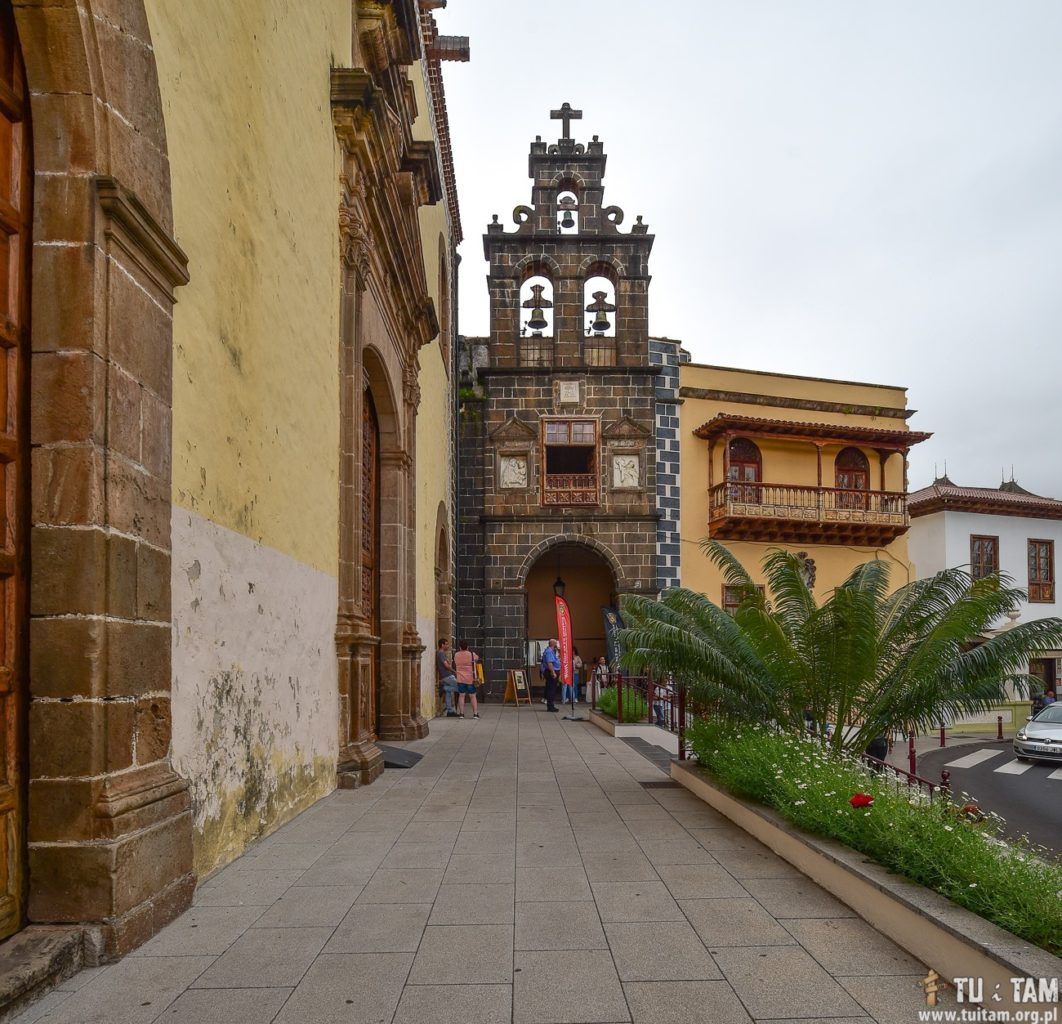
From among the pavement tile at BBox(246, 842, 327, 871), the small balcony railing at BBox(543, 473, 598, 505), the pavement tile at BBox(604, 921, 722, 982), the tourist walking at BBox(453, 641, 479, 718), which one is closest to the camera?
the pavement tile at BBox(604, 921, 722, 982)

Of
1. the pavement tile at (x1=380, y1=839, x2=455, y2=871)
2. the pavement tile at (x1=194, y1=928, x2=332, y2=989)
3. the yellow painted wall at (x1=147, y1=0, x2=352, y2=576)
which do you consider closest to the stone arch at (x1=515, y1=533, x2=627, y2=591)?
the yellow painted wall at (x1=147, y1=0, x2=352, y2=576)

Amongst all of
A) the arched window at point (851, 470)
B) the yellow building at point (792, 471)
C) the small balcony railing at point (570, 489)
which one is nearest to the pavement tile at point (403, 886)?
the small balcony railing at point (570, 489)

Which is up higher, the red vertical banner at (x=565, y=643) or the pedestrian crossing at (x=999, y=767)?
the red vertical banner at (x=565, y=643)

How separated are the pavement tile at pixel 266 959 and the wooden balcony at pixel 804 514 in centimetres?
1976

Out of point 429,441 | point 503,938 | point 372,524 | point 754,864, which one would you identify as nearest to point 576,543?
point 429,441

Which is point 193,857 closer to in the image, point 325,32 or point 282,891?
point 282,891

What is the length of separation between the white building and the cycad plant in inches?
914

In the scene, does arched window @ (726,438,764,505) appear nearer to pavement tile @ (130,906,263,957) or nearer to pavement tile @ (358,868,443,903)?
pavement tile @ (358,868,443,903)

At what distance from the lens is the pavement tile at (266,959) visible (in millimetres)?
3738

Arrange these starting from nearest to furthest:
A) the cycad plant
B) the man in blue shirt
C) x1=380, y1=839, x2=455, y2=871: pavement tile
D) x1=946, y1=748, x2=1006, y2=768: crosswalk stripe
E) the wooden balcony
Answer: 1. x1=380, y1=839, x2=455, y2=871: pavement tile
2. the cycad plant
3. x1=946, y1=748, x2=1006, y2=768: crosswalk stripe
4. the man in blue shirt
5. the wooden balcony

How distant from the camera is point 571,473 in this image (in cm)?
2375

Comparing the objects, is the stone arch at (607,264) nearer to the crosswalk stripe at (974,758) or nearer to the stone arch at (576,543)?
the stone arch at (576,543)

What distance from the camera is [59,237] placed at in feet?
13.1

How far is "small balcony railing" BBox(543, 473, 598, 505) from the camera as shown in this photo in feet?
75.3
